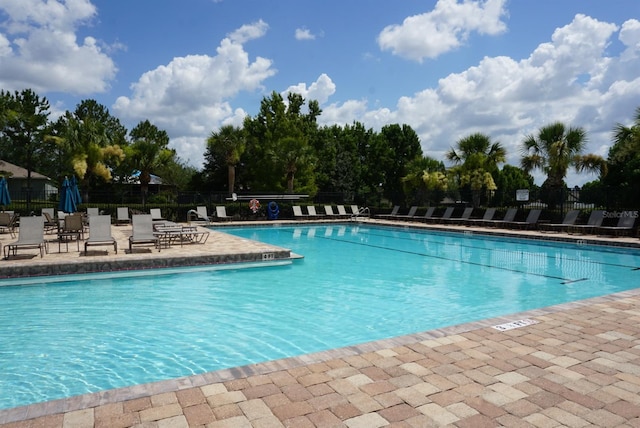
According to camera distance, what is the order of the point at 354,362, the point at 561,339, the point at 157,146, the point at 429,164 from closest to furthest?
1. the point at 354,362
2. the point at 561,339
3. the point at 157,146
4. the point at 429,164

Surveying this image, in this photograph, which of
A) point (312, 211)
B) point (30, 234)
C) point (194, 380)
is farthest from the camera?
point (312, 211)

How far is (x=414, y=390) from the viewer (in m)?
3.33

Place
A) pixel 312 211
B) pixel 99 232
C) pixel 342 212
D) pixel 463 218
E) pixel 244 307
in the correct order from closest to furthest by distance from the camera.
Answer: pixel 244 307 → pixel 99 232 → pixel 463 218 → pixel 312 211 → pixel 342 212

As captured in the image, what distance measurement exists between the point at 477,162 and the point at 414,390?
21.6m

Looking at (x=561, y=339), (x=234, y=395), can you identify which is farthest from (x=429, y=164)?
(x=234, y=395)

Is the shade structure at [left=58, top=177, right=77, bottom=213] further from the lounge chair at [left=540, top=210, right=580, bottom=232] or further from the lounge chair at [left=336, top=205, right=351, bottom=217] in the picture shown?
the lounge chair at [left=540, top=210, right=580, bottom=232]

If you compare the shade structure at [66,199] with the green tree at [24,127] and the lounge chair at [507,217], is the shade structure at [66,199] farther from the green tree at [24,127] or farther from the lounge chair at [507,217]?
the lounge chair at [507,217]

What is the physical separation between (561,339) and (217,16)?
12.8m

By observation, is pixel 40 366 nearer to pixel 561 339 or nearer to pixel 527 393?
pixel 527 393

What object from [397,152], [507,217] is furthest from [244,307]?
[397,152]

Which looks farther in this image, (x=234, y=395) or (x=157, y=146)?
(x=157, y=146)

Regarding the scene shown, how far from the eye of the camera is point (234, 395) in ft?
10.6

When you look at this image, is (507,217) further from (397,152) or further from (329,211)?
(397,152)

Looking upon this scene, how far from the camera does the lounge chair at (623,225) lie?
15.2 meters
